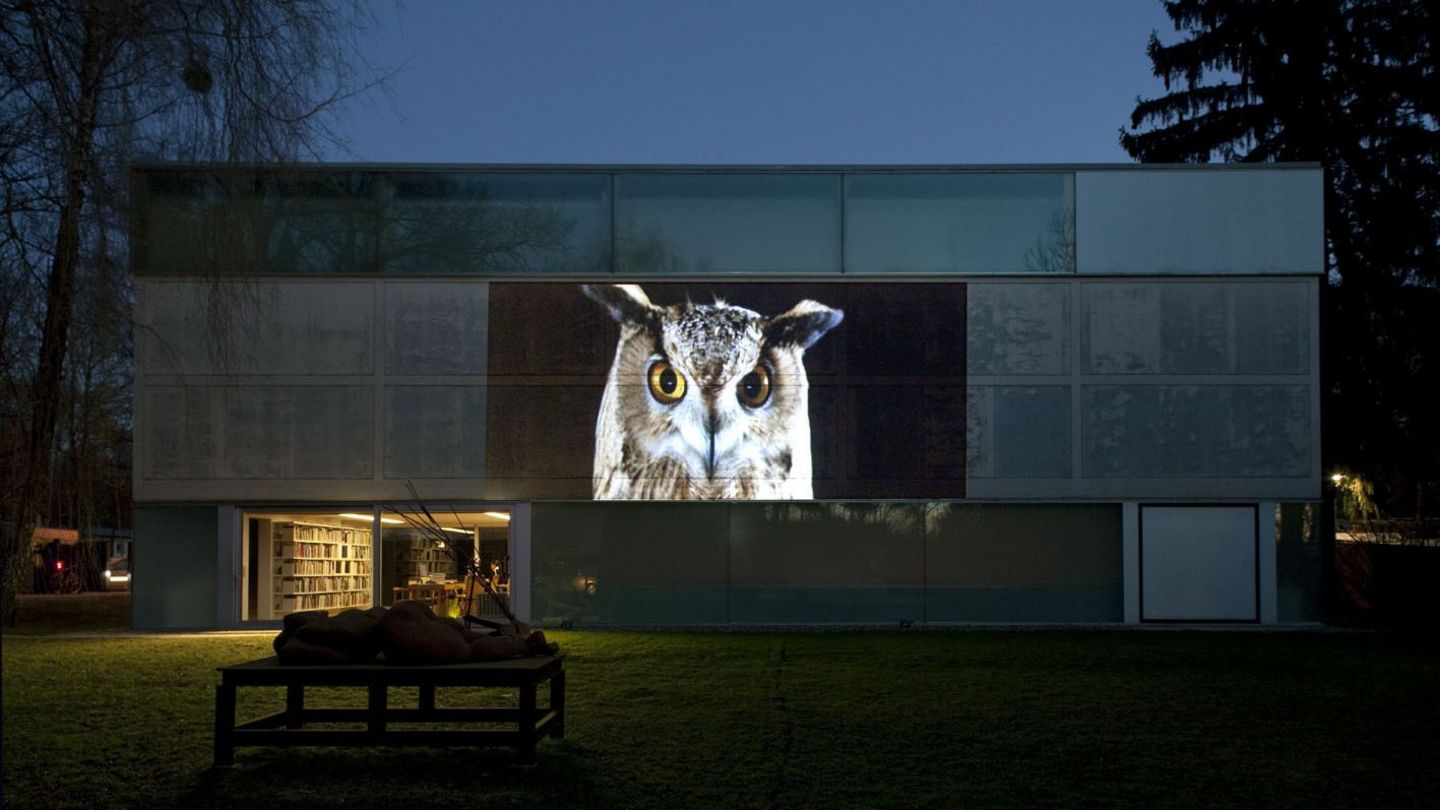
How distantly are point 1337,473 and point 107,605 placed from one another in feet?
75.7

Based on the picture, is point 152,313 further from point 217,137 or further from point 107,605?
point 217,137

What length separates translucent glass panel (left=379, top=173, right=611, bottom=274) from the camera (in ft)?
63.1

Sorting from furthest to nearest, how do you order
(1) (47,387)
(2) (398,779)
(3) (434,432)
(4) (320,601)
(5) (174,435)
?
(4) (320,601)
(3) (434,432)
(5) (174,435)
(1) (47,387)
(2) (398,779)

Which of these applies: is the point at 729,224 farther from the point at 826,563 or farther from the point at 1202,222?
the point at 1202,222

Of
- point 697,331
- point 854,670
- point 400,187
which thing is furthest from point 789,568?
point 400,187

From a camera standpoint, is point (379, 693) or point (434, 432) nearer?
point (379, 693)

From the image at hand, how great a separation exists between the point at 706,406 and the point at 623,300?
1.84 m

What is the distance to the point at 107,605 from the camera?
26.8 meters

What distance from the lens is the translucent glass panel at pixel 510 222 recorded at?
63.1 ft

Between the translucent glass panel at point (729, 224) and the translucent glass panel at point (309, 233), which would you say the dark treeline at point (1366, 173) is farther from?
the translucent glass panel at point (309, 233)

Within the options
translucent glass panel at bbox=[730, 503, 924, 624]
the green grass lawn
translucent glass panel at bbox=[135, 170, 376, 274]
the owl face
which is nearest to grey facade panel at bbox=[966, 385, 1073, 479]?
translucent glass panel at bbox=[730, 503, 924, 624]

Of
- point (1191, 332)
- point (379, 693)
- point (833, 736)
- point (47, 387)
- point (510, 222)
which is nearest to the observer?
point (379, 693)

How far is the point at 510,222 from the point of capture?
19.3 meters

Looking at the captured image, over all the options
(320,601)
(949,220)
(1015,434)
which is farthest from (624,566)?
(949,220)
